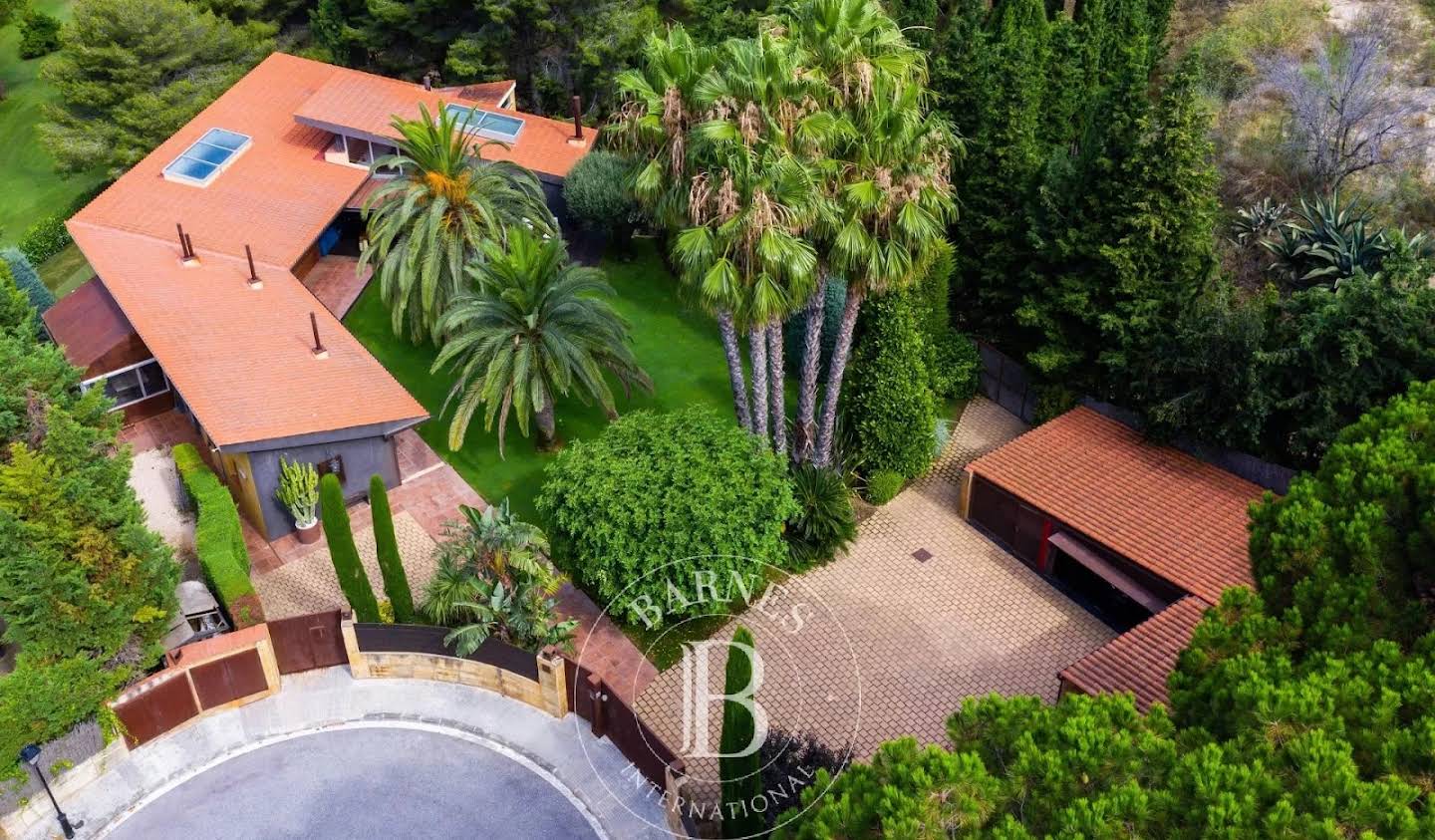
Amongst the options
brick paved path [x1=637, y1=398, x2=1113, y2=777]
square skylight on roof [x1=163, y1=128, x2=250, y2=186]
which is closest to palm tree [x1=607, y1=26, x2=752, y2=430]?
brick paved path [x1=637, y1=398, x2=1113, y2=777]

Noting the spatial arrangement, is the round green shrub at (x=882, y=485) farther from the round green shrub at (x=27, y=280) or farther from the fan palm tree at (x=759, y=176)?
the round green shrub at (x=27, y=280)

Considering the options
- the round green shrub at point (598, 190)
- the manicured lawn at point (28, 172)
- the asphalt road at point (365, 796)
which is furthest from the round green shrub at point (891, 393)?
the manicured lawn at point (28, 172)

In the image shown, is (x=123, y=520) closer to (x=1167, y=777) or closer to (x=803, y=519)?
(x=803, y=519)

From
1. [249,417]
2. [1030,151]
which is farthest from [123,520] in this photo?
[1030,151]

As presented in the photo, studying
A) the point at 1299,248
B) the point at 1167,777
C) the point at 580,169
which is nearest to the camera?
the point at 1167,777

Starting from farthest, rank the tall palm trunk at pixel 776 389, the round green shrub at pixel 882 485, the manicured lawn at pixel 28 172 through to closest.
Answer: the manicured lawn at pixel 28 172, the round green shrub at pixel 882 485, the tall palm trunk at pixel 776 389

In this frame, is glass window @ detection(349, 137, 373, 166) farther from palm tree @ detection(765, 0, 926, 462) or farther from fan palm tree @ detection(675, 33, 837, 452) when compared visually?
fan palm tree @ detection(675, 33, 837, 452)
